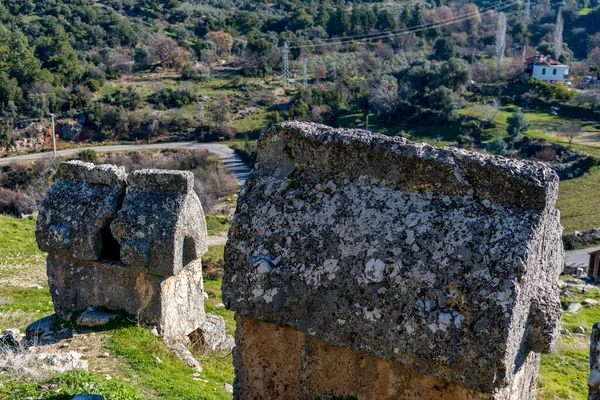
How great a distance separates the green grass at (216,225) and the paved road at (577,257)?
41.4 feet

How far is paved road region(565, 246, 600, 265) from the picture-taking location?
22.8 m

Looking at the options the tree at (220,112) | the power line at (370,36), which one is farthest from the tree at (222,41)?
the tree at (220,112)

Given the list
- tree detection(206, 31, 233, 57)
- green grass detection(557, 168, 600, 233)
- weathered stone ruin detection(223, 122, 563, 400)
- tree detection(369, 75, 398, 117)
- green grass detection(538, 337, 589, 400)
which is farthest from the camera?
tree detection(206, 31, 233, 57)

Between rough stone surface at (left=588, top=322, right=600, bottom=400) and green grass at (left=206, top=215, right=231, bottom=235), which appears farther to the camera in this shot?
green grass at (left=206, top=215, right=231, bottom=235)

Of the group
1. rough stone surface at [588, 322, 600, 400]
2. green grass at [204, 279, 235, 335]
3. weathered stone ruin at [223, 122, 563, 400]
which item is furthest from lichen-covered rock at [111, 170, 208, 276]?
rough stone surface at [588, 322, 600, 400]

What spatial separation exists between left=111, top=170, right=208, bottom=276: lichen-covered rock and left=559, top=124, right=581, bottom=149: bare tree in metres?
32.5

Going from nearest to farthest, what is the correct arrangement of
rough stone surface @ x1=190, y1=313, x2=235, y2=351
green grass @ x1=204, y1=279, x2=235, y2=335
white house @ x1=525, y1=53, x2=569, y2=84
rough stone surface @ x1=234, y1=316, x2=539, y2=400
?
rough stone surface @ x1=234, y1=316, x2=539, y2=400 < rough stone surface @ x1=190, y1=313, x2=235, y2=351 < green grass @ x1=204, y1=279, x2=235, y2=335 < white house @ x1=525, y1=53, x2=569, y2=84

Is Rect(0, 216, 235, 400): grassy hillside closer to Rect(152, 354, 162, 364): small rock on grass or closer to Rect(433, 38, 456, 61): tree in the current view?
Rect(152, 354, 162, 364): small rock on grass

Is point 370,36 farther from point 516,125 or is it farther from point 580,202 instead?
point 580,202

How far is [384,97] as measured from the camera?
42.2 m

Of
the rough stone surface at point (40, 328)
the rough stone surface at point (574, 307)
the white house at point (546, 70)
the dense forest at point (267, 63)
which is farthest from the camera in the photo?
the white house at point (546, 70)

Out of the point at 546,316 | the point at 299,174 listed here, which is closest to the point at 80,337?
the point at 299,174

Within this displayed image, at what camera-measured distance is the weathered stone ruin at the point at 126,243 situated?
7.67 m

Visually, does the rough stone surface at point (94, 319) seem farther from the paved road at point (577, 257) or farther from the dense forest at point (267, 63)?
the dense forest at point (267, 63)
